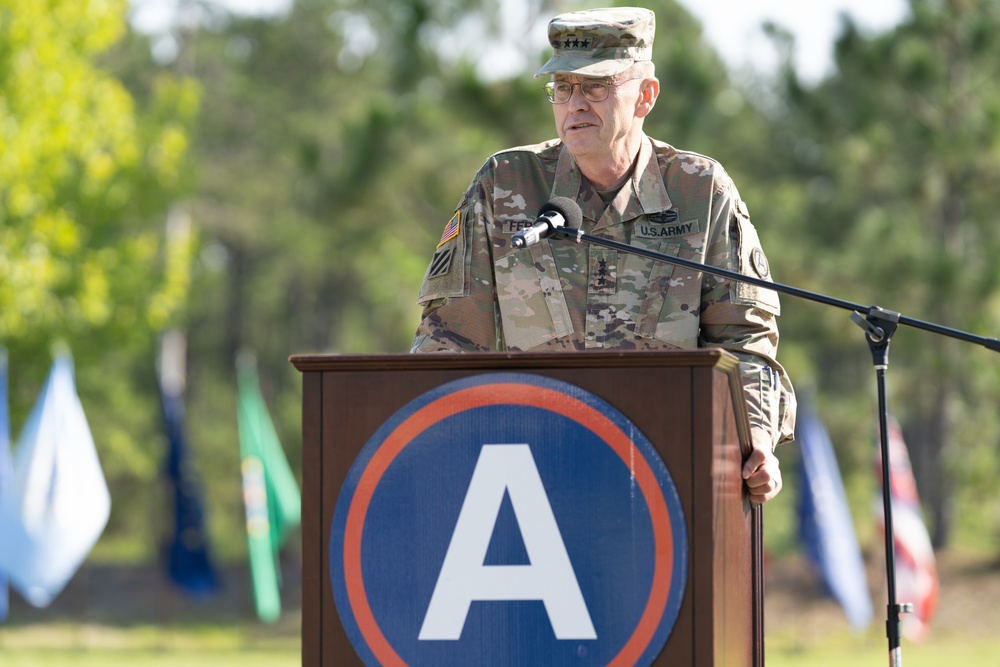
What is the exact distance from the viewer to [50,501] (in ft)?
35.4

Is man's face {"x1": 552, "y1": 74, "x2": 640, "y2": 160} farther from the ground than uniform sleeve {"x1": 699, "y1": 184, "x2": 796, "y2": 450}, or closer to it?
farther from the ground

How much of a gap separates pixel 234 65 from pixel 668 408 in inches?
1186

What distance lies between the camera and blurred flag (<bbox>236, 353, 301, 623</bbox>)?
15234 millimetres

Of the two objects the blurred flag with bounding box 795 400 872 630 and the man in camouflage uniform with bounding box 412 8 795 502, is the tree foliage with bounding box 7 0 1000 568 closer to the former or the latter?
the blurred flag with bounding box 795 400 872 630

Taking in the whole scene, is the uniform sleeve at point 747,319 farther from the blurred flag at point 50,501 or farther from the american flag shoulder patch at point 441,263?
the blurred flag at point 50,501

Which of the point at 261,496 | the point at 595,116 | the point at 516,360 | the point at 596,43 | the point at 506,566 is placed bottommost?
the point at 261,496

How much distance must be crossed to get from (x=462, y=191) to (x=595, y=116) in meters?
15.7

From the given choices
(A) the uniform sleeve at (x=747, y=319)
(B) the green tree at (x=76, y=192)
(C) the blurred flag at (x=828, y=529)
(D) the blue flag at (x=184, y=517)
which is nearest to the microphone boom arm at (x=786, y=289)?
(A) the uniform sleeve at (x=747, y=319)

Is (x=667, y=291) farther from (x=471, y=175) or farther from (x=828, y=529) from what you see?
(x=471, y=175)

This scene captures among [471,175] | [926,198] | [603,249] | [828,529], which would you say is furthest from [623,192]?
[926,198]

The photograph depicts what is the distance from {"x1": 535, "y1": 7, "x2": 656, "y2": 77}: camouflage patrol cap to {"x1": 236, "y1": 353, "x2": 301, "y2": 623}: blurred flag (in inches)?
484

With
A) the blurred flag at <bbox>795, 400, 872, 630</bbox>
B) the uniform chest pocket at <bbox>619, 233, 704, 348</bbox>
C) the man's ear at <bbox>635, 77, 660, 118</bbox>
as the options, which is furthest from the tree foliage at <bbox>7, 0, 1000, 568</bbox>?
the uniform chest pocket at <bbox>619, 233, 704, 348</bbox>

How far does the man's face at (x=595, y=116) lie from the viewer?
3.07 meters

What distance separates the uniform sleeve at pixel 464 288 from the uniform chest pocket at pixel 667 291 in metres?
0.30
